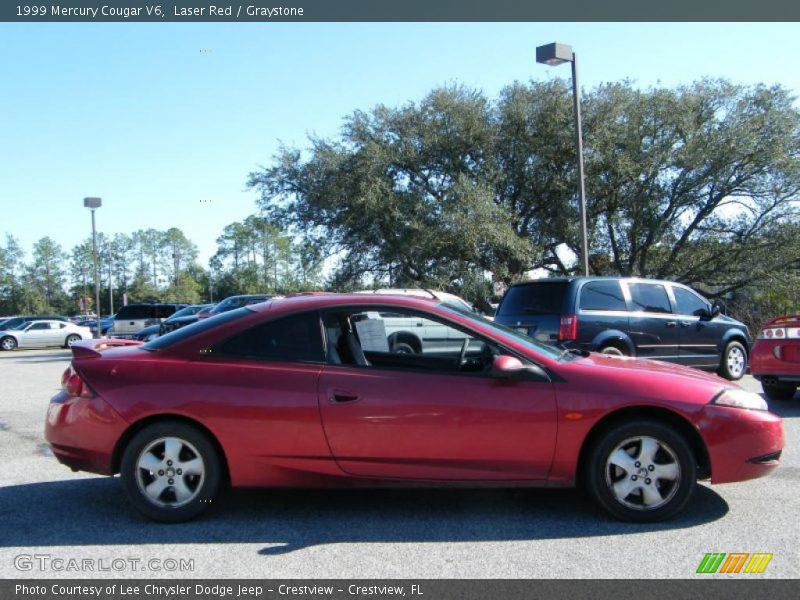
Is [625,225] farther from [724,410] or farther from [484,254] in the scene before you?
[724,410]

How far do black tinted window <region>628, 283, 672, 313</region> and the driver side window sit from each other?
596 cm

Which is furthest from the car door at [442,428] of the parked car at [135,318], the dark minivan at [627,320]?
the parked car at [135,318]

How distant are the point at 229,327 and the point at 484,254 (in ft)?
63.3

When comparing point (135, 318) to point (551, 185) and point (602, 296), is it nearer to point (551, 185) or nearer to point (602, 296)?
point (551, 185)

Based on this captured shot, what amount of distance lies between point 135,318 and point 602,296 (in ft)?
75.3

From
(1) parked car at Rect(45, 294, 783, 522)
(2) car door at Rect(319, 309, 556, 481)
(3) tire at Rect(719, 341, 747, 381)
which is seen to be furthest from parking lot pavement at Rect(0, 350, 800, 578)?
(3) tire at Rect(719, 341, 747, 381)

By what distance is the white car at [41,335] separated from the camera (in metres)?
32.2

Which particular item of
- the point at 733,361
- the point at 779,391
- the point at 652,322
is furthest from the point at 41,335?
the point at 779,391

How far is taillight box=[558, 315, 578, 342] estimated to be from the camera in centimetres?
970

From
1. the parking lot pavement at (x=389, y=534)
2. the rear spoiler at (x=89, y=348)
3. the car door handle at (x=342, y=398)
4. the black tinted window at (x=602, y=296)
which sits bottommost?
the parking lot pavement at (x=389, y=534)

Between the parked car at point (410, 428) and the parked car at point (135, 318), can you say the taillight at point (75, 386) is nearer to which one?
the parked car at point (410, 428)

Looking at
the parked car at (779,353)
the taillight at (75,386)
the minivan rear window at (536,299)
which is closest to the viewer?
the taillight at (75,386)

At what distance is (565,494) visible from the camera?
207 inches

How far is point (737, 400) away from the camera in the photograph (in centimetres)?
470
